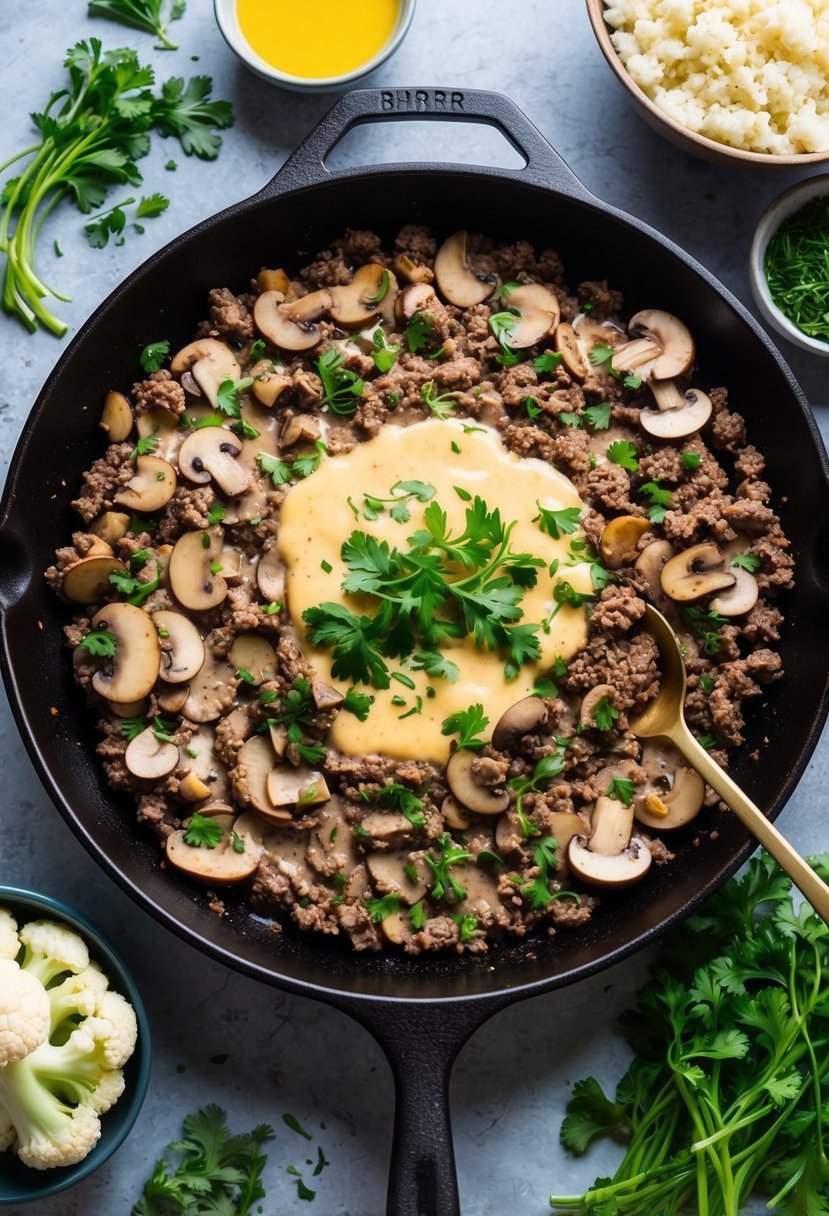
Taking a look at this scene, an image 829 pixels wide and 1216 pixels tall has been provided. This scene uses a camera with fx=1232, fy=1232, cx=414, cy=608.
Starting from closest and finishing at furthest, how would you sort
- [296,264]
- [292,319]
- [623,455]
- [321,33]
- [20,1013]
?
[20,1013], [623,455], [292,319], [296,264], [321,33]

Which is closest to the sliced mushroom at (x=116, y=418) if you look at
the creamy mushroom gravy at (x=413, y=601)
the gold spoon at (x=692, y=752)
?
the creamy mushroom gravy at (x=413, y=601)

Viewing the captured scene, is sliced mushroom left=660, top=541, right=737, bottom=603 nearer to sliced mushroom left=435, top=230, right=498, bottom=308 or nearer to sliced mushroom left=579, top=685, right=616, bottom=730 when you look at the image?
sliced mushroom left=579, top=685, right=616, bottom=730

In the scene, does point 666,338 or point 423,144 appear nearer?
point 666,338

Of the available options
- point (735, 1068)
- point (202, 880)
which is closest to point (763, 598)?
point (735, 1068)

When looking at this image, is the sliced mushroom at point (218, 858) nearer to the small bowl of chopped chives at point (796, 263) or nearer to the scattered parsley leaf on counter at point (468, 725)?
the scattered parsley leaf on counter at point (468, 725)

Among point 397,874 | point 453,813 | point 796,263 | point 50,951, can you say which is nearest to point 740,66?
A: point 796,263

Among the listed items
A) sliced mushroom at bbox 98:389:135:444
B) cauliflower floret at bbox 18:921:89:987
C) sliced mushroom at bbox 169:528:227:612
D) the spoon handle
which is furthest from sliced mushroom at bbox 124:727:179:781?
the spoon handle

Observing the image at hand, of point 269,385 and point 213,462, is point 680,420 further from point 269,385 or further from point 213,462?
point 213,462
